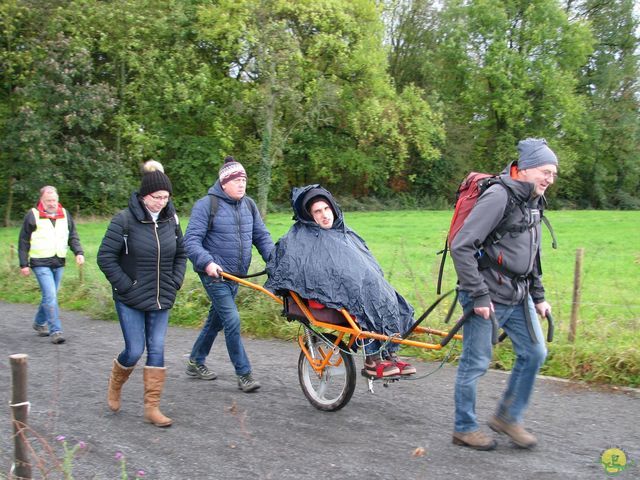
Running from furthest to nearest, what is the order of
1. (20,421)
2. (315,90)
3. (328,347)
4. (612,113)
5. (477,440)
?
(612,113)
(315,90)
(328,347)
(477,440)
(20,421)

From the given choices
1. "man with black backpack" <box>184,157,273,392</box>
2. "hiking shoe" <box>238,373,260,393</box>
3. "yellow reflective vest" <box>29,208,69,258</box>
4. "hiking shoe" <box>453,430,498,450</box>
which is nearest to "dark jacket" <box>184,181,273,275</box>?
"man with black backpack" <box>184,157,273,392</box>

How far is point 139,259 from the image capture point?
535 centimetres

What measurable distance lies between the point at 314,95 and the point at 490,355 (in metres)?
27.7

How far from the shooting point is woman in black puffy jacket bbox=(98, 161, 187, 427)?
5301 millimetres

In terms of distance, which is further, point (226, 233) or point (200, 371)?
point (200, 371)

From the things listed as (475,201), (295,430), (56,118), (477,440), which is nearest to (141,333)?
(295,430)

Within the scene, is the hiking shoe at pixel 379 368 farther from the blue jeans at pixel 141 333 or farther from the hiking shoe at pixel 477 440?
the blue jeans at pixel 141 333

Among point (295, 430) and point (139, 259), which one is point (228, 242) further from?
point (295, 430)

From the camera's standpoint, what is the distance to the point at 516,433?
4.71 meters

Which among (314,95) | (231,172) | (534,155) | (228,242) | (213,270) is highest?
(314,95)

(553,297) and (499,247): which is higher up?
(499,247)

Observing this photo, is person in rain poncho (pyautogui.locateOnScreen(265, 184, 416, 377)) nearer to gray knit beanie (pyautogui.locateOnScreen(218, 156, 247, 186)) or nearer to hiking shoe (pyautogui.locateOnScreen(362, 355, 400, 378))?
hiking shoe (pyautogui.locateOnScreen(362, 355, 400, 378))

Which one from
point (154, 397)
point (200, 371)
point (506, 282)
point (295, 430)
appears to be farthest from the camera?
point (200, 371)

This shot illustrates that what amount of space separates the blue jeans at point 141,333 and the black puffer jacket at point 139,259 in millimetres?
104
